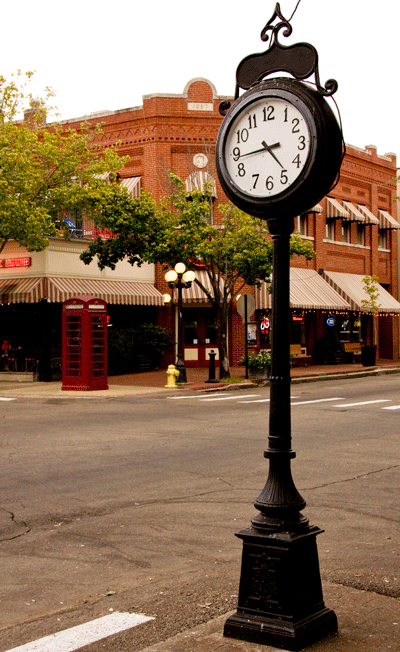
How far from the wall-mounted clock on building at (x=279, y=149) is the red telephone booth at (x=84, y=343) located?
60.7ft

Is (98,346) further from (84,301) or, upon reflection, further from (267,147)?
(267,147)

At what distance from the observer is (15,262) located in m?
27.4

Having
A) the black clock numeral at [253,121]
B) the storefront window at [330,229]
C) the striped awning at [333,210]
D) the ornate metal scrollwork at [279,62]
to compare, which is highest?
the striped awning at [333,210]

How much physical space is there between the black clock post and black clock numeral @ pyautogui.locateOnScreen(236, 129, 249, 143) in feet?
0.23

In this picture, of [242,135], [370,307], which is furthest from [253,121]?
[370,307]

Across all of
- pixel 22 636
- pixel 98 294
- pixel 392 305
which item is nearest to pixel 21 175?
pixel 98 294

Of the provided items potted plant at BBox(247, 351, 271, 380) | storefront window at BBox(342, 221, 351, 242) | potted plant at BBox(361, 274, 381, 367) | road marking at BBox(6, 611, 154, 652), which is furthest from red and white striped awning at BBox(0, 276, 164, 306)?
road marking at BBox(6, 611, 154, 652)

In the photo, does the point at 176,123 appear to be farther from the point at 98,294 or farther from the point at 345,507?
the point at 345,507

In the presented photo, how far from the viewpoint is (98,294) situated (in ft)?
93.8

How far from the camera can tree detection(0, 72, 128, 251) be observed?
23188 mm

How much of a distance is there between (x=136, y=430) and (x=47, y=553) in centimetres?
766

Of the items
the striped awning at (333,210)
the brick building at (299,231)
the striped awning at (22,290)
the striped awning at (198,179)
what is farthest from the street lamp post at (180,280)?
the striped awning at (333,210)

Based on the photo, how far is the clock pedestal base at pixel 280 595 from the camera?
3865 mm

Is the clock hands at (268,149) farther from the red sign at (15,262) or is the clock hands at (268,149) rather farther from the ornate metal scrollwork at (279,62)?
the red sign at (15,262)
